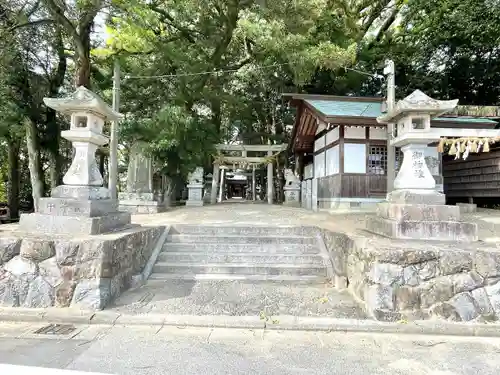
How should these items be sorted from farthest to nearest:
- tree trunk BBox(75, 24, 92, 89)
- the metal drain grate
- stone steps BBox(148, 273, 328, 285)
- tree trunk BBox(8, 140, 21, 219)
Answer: tree trunk BBox(8, 140, 21, 219) → tree trunk BBox(75, 24, 92, 89) → stone steps BBox(148, 273, 328, 285) → the metal drain grate

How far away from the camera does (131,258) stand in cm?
488

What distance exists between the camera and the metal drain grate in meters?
3.47

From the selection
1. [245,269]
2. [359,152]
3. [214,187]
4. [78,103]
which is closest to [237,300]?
[245,269]

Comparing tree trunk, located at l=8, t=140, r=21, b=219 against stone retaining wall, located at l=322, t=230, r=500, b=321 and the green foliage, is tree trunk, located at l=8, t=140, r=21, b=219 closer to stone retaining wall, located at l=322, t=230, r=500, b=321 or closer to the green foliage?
the green foliage

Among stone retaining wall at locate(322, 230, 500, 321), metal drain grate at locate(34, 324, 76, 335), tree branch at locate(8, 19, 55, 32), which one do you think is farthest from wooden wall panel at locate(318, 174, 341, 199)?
tree branch at locate(8, 19, 55, 32)

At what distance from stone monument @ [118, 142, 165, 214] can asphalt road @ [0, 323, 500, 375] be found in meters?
7.55

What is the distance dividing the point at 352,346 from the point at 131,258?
3.33m

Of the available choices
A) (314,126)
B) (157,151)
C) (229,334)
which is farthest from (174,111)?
(229,334)

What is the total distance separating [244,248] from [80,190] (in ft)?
9.76

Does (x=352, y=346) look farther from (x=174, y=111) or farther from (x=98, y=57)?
(x=98, y=57)

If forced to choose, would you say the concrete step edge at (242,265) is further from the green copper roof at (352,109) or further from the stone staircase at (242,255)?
the green copper roof at (352,109)

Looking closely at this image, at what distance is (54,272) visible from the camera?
4.02 meters

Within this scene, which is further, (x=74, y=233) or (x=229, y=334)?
(x=74, y=233)

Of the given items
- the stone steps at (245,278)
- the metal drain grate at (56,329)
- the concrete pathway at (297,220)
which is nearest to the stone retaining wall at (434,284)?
the stone steps at (245,278)
